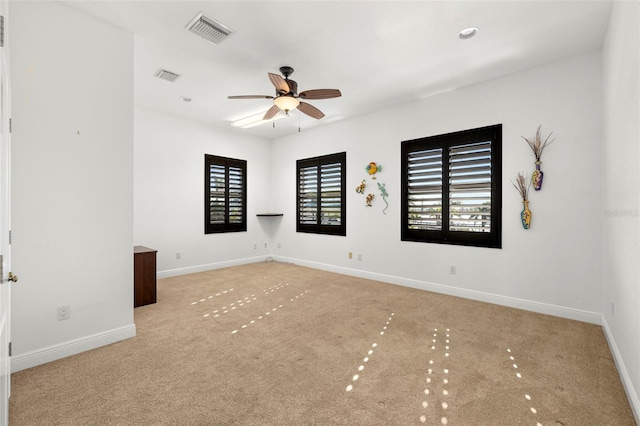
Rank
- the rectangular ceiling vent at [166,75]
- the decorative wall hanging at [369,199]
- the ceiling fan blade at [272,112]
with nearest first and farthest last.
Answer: the rectangular ceiling vent at [166,75], the ceiling fan blade at [272,112], the decorative wall hanging at [369,199]

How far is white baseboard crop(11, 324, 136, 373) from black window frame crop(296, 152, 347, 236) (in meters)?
3.78

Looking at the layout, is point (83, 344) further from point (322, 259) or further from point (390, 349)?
point (322, 259)

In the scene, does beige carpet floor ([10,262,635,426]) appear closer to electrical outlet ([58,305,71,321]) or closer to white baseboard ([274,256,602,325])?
white baseboard ([274,256,602,325])

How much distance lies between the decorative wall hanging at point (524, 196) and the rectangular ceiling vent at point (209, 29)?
3.70 m

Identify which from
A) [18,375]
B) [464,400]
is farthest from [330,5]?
[18,375]

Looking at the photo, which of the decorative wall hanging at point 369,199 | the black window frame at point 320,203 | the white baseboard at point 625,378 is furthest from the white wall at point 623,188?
the black window frame at point 320,203

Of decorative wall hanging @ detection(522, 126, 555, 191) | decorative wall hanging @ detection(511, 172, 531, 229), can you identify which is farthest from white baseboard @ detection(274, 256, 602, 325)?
decorative wall hanging @ detection(522, 126, 555, 191)

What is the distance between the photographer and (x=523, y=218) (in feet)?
11.9

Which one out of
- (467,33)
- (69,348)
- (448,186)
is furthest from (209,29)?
(448,186)

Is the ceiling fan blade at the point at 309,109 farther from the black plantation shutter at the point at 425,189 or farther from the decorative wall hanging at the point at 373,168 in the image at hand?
the black plantation shutter at the point at 425,189

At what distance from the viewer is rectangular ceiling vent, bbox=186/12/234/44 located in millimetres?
2701

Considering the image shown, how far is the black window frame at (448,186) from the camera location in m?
3.87

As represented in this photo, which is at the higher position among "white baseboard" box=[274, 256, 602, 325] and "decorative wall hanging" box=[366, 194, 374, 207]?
"decorative wall hanging" box=[366, 194, 374, 207]

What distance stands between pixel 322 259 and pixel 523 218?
11.7 ft
